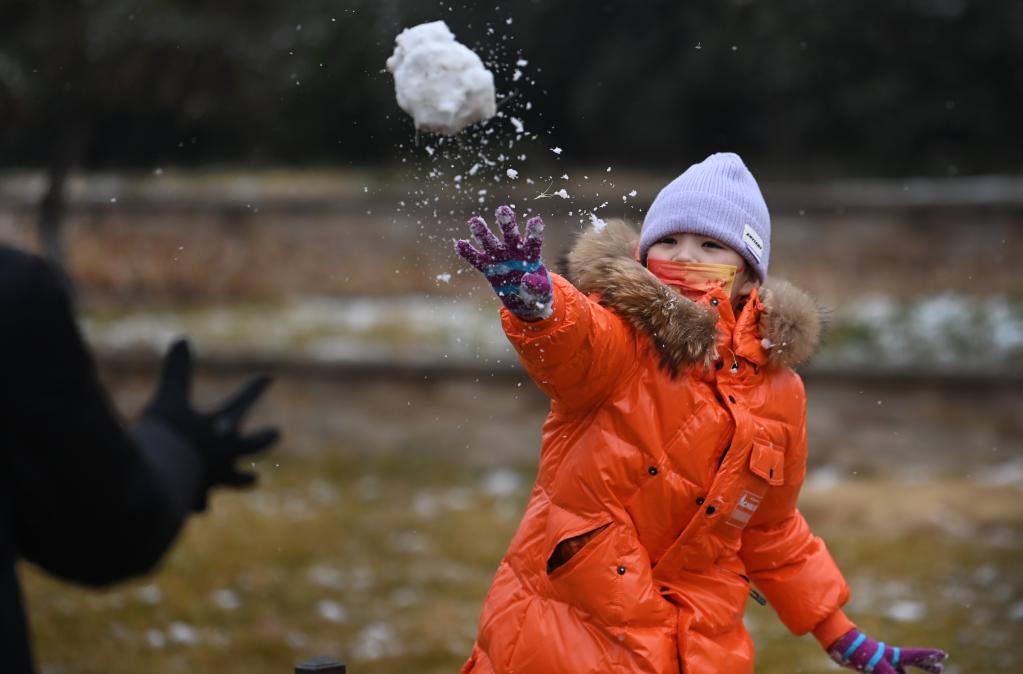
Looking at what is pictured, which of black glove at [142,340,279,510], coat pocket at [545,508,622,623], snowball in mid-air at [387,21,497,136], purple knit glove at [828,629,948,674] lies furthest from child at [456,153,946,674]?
black glove at [142,340,279,510]

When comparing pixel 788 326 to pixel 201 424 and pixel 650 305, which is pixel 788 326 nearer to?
pixel 650 305

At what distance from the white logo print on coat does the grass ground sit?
8.71 feet

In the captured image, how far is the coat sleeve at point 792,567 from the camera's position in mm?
2895

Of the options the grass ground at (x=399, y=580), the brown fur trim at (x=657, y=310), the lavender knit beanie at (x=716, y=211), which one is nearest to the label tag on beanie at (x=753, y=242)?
the lavender knit beanie at (x=716, y=211)

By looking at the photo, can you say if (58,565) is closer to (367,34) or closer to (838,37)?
(367,34)

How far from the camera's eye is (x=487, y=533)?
279 inches

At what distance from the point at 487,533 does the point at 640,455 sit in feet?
15.1

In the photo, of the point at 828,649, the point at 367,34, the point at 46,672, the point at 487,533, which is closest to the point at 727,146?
the point at 367,34

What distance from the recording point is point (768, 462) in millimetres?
2674

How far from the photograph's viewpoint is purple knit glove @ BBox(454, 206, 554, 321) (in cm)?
226

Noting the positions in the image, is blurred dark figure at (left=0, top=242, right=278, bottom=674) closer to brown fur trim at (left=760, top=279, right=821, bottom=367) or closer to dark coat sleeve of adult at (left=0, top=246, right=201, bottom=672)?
dark coat sleeve of adult at (left=0, top=246, right=201, bottom=672)

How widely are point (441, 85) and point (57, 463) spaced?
4.98ft

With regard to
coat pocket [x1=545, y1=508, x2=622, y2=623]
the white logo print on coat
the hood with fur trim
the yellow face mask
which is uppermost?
the yellow face mask

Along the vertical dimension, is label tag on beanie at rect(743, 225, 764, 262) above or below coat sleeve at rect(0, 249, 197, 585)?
above
